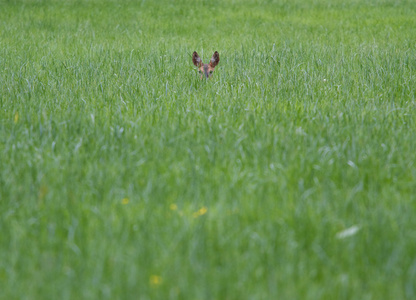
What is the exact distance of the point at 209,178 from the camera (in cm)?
312

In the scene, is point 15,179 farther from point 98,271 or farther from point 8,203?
point 98,271

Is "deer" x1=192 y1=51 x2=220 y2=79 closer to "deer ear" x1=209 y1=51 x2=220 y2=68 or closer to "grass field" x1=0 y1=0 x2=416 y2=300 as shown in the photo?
"deer ear" x1=209 y1=51 x2=220 y2=68

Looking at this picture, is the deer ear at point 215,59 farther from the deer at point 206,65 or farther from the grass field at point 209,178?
the grass field at point 209,178

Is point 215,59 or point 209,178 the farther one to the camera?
point 215,59

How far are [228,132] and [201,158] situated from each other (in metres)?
0.54

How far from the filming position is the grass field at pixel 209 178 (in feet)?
7.33

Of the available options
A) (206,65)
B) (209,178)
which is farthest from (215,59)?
(209,178)

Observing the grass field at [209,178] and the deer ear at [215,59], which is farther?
the deer ear at [215,59]

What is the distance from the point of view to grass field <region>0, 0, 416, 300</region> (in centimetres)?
223

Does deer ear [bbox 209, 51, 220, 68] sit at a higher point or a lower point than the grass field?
higher

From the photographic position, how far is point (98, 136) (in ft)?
12.5

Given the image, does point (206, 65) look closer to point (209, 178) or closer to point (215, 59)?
point (215, 59)

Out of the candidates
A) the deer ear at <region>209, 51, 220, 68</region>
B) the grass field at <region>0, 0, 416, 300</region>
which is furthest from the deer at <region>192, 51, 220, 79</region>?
the grass field at <region>0, 0, 416, 300</region>

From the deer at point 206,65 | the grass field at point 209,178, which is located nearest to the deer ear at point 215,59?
the deer at point 206,65
